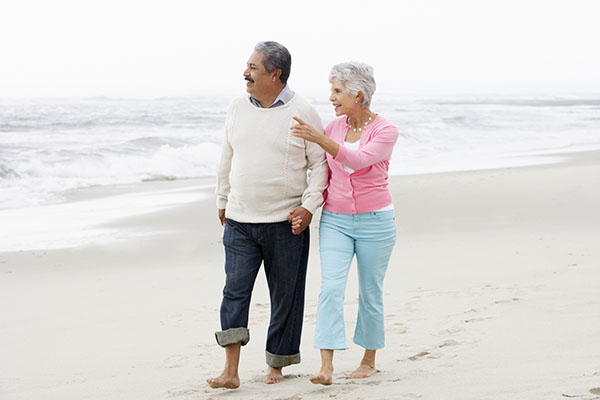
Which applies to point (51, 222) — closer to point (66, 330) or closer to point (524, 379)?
point (66, 330)

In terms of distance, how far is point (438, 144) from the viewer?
2383 centimetres

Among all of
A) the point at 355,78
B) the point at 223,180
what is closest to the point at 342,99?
the point at 355,78

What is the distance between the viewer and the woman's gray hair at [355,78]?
12.0 feet

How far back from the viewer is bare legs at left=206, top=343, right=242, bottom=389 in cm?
364

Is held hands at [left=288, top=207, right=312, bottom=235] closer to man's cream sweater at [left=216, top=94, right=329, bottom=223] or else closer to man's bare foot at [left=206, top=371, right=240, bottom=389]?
man's cream sweater at [left=216, top=94, right=329, bottom=223]

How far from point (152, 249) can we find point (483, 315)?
13.9ft

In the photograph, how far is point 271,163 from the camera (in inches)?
145

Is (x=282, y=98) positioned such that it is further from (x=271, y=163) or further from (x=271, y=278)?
(x=271, y=278)

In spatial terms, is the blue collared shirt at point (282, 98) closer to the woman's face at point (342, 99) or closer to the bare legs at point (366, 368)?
the woman's face at point (342, 99)

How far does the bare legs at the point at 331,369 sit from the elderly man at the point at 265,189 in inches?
15.7

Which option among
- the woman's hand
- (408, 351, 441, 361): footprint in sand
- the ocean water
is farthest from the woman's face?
the ocean water

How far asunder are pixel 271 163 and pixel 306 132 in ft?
1.06

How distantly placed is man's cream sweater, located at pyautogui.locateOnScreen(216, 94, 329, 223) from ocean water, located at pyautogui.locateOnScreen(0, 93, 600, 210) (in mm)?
9162

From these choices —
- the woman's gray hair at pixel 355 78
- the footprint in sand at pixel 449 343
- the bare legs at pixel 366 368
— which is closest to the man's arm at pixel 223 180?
the woman's gray hair at pixel 355 78
